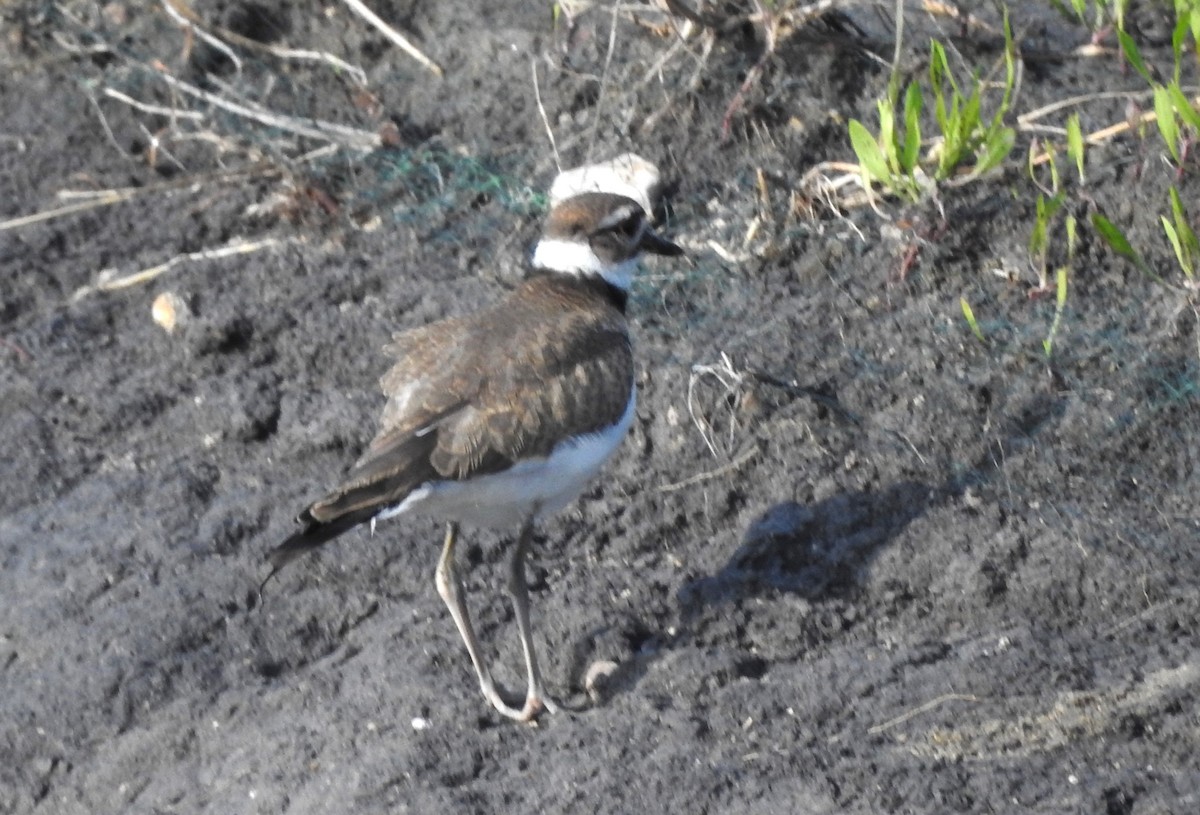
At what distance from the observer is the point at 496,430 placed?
495 cm

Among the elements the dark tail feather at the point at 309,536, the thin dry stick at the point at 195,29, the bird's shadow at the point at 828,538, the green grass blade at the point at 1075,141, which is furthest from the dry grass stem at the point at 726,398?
the thin dry stick at the point at 195,29

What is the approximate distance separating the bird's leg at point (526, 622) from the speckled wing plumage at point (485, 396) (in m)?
0.33

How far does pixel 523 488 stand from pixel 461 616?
0.45 metres

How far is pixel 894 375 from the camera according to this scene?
234 inches

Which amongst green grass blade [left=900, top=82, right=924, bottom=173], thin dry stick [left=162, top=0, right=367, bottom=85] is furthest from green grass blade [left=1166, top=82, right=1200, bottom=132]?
thin dry stick [left=162, top=0, right=367, bottom=85]

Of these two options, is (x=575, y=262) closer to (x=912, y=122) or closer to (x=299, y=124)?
(x=912, y=122)

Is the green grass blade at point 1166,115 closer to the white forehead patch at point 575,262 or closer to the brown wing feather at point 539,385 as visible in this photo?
the white forehead patch at point 575,262

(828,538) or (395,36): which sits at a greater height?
(395,36)

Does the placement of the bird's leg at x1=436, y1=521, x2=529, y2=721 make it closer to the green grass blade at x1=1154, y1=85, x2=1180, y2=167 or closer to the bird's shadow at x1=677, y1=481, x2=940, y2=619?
the bird's shadow at x1=677, y1=481, x2=940, y2=619

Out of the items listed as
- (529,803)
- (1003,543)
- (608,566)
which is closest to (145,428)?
(608,566)

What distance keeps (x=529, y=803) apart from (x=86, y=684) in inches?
64.4

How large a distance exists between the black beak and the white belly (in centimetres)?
86

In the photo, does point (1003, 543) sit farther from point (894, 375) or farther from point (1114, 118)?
point (1114, 118)

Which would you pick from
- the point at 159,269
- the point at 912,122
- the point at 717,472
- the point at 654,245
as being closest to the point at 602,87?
the point at 654,245
